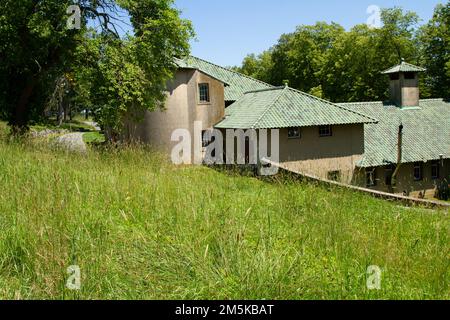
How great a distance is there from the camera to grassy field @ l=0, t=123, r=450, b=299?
4.20m

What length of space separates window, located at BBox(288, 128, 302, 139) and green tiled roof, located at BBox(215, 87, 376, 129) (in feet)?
2.32

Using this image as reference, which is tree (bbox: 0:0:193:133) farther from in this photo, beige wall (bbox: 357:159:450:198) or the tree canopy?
the tree canopy

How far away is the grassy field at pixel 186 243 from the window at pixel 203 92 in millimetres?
22864

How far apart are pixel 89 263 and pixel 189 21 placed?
17.4 metres

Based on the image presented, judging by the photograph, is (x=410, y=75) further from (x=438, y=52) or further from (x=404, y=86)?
(x=438, y=52)

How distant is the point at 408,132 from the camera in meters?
32.2

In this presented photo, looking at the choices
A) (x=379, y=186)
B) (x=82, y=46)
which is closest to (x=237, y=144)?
(x=379, y=186)

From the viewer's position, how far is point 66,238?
14.9 ft

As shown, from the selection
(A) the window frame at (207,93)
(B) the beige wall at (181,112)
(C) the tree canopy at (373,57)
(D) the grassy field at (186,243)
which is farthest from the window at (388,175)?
(D) the grassy field at (186,243)

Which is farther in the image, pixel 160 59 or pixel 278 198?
pixel 160 59

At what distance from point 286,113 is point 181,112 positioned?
7.32 meters

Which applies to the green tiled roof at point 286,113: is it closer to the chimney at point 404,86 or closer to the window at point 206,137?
the window at point 206,137

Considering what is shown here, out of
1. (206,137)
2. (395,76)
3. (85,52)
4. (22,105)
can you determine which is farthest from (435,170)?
(22,105)
